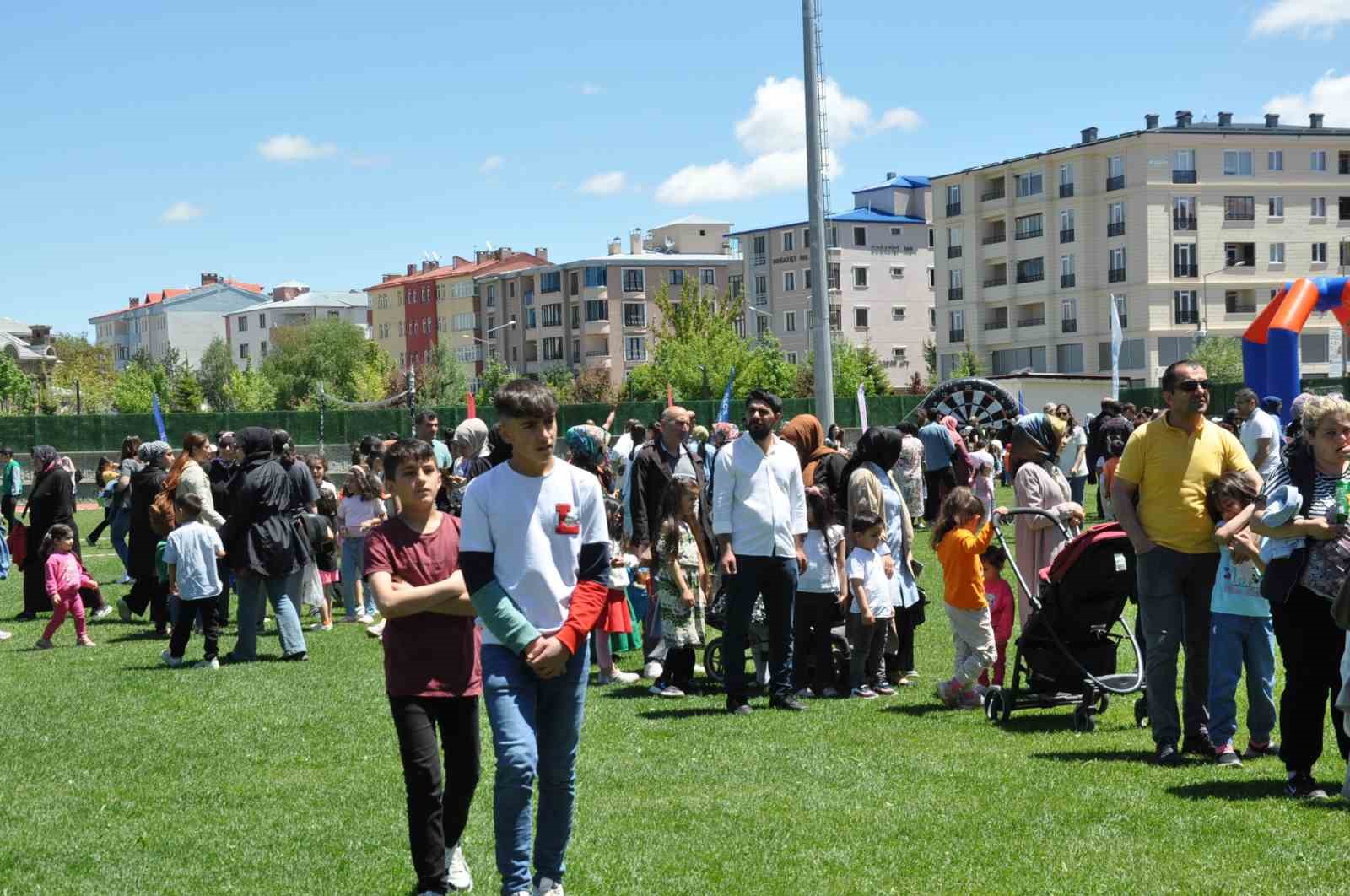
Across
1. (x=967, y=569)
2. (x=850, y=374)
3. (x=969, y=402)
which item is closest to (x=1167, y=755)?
(x=967, y=569)

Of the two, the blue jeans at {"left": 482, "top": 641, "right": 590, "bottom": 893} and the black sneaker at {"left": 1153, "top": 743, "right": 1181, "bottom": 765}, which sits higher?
the blue jeans at {"left": 482, "top": 641, "right": 590, "bottom": 893}

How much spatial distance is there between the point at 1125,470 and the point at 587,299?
118 meters

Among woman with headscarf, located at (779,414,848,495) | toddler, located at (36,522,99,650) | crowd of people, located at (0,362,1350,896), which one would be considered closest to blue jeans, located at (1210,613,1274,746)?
crowd of people, located at (0,362,1350,896)

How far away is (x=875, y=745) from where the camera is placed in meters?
8.74

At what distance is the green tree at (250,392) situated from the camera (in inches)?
4380

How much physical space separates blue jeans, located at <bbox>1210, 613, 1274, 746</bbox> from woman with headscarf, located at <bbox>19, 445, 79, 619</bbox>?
1276 cm

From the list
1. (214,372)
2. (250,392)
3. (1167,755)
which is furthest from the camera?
(214,372)

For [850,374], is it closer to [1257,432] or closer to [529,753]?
[1257,432]

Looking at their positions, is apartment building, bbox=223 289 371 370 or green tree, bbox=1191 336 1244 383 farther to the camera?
apartment building, bbox=223 289 371 370

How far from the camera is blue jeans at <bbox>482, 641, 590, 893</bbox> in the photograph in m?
5.20

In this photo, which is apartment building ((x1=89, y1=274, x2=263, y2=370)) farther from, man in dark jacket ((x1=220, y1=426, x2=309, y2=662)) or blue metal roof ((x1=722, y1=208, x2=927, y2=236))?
man in dark jacket ((x1=220, y1=426, x2=309, y2=662))

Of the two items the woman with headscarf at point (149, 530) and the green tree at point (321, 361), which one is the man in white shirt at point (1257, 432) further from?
the green tree at point (321, 361)

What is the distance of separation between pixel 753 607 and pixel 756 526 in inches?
21.1

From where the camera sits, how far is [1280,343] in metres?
24.5
